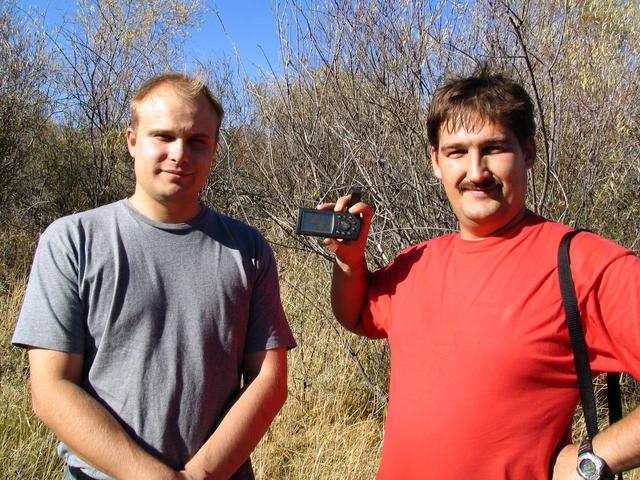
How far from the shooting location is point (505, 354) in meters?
1.48

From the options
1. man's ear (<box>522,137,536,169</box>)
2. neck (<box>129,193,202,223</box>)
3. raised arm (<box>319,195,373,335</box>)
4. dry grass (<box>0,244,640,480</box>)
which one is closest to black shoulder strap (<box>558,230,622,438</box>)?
man's ear (<box>522,137,536,169</box>)

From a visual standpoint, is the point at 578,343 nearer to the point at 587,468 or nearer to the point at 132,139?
the point at 587,468

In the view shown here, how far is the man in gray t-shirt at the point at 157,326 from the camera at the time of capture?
1.54m

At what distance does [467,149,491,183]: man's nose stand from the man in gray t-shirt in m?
0.67

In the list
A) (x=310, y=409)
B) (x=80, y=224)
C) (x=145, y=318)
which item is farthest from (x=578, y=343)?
(x=310, y=409)

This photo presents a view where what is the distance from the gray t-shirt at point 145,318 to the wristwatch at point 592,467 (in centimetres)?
91

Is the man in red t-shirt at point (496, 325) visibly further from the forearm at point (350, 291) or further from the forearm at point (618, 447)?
the forearm at point (350, 291)

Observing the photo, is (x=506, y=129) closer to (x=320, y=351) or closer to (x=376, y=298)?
(x=376, y=298)

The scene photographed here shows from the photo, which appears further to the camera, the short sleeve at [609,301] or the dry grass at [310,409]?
the dry grass at [310,409]

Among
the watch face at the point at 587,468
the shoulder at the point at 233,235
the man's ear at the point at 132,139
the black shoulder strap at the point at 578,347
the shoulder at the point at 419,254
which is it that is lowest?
the watch face at the point at 587,468

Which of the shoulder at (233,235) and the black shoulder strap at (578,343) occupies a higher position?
the shoulder at (233,235)

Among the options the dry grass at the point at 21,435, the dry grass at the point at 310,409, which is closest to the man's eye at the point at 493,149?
the dry grass at the point at 310,409

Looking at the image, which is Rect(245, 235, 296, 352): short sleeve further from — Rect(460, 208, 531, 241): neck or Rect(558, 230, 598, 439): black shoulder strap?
Rect(558, 230, 598, 439): black shoulder strap

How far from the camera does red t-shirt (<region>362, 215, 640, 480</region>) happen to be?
4.70 feet
